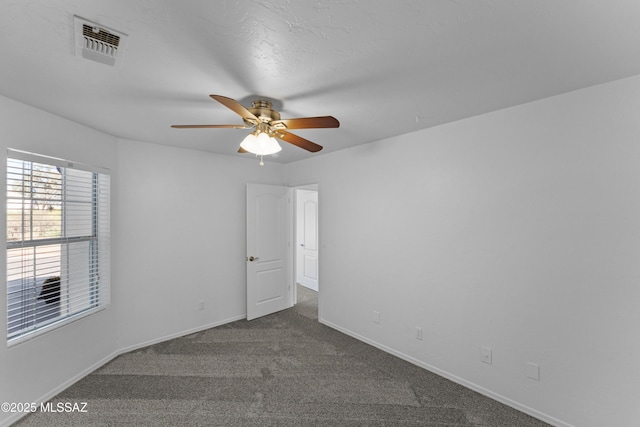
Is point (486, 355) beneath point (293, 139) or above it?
beneath

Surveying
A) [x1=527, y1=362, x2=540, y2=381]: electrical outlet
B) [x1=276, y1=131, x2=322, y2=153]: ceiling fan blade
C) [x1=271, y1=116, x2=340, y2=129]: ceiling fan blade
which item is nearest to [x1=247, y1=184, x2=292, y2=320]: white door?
[x1=276, y1=131, x2=322, y2=153]: ceiling fan blade

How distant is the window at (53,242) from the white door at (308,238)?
3.57m

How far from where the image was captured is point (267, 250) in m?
4.24

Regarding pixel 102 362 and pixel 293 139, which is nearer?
pixel 293 139

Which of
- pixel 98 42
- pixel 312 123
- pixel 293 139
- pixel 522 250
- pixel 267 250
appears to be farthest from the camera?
pixel 267 250

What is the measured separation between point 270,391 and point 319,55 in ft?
8.57

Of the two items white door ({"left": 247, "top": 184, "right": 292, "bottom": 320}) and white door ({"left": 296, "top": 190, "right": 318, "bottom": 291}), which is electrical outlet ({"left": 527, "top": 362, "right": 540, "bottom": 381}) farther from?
white door ({"left": 296, "top": 190, "right": 318, "bottom": 291})

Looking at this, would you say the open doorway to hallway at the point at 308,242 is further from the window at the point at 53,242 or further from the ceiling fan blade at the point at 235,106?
the ceiling fan blade at the point at 235,106

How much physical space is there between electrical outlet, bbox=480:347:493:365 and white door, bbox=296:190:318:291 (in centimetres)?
361

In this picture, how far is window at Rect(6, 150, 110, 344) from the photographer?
80.9 inches

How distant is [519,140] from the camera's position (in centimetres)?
216

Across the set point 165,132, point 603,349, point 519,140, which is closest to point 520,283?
point 603,349

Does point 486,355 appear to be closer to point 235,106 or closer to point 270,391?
point 270,391

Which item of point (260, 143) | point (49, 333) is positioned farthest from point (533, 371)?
point (49, 333)
